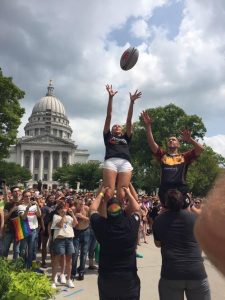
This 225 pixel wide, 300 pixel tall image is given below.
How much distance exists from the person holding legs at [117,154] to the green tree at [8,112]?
29.9 meters

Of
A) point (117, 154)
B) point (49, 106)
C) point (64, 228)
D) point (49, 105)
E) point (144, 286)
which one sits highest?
point (49, 105)

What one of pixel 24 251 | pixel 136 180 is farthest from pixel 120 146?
pixel 136 180

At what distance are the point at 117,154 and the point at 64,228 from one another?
11.2ft

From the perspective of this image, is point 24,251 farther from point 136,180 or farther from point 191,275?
point 136,180

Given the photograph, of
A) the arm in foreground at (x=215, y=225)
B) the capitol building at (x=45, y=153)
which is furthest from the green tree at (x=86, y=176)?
the arm in foreground at (x=215, y=225)

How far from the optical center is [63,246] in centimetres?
1005

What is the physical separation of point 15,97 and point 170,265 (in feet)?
121

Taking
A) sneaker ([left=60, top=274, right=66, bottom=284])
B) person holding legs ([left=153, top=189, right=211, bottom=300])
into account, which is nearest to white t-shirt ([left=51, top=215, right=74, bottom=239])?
sneaker ([left=60, top=274, right=66, bottom=284])

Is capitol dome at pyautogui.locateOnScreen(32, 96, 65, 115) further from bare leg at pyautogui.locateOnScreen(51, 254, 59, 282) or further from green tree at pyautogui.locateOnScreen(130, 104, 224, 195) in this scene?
bare leg at pyautogui.locateOnScreen(51, 254, 59, 282)

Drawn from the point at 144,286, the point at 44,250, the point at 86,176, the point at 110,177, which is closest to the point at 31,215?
the point at 44,250

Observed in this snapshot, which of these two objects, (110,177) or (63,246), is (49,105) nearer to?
(63,246)

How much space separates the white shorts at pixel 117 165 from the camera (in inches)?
297

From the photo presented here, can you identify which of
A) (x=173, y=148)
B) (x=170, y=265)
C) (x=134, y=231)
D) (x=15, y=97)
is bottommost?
(x=170, y=265)

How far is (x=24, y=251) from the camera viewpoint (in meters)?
11.2
